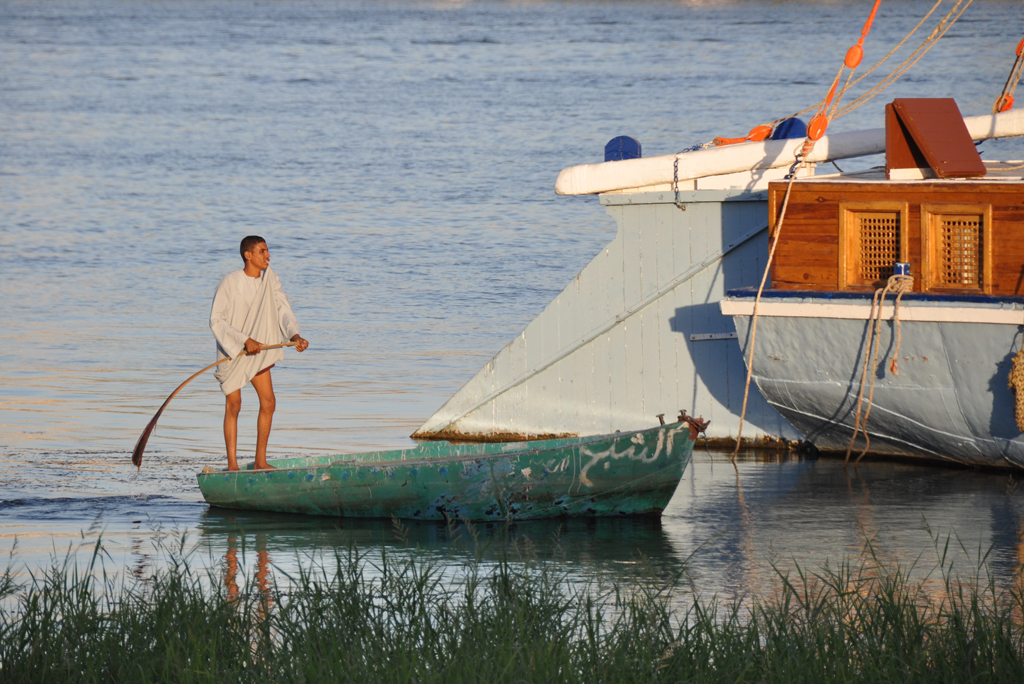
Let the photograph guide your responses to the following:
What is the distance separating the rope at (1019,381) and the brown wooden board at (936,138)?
1.47 metres

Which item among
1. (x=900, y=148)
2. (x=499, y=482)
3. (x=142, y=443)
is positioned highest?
(x=900, y=148)

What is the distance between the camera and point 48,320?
842 inches

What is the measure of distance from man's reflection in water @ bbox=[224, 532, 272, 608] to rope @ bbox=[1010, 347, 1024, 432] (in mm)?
4958

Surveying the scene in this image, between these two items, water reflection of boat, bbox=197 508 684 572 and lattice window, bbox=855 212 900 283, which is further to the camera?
lattice window, bbox=855 212 900 283

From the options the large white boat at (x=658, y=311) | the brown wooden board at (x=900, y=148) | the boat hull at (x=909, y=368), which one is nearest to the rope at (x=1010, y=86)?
the large white boat at (x=658, y=311)

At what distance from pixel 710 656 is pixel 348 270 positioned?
21.5 meters

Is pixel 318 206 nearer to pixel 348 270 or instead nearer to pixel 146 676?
pixel 348 270

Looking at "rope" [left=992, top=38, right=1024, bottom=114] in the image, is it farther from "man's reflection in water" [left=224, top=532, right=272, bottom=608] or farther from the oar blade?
the oar blade

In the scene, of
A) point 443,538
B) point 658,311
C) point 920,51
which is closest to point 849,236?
point 658,311

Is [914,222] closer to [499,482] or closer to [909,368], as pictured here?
[909,368]

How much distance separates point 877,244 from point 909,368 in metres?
0.90

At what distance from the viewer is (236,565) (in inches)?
343

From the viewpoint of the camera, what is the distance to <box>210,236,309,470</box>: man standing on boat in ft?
34.3

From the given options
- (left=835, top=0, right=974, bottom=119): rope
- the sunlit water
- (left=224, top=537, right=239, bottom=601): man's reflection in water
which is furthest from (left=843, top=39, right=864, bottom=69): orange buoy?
(left=224, top=537, right=239, bottom=601): man's reflection in water
